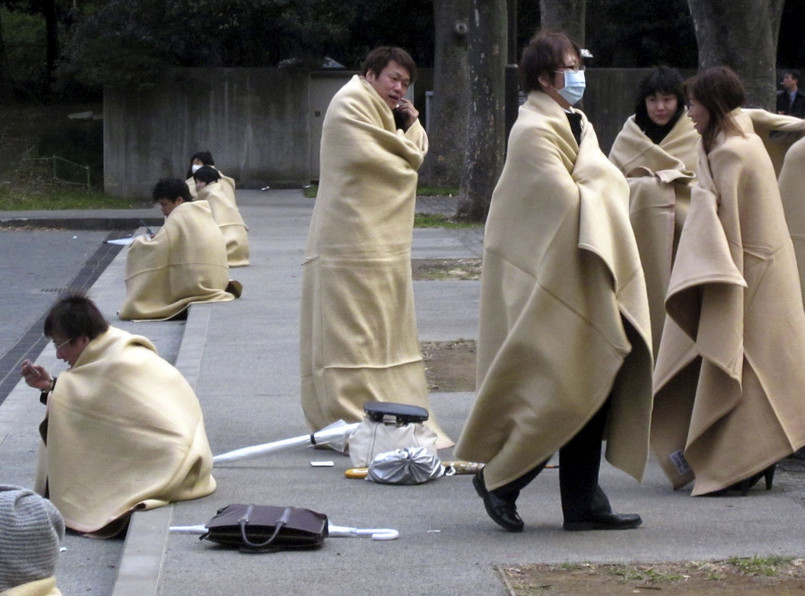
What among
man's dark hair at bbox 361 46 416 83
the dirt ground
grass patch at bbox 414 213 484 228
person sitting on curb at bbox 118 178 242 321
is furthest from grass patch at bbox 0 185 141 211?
the dirt ground

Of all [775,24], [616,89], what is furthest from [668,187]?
[616,89]

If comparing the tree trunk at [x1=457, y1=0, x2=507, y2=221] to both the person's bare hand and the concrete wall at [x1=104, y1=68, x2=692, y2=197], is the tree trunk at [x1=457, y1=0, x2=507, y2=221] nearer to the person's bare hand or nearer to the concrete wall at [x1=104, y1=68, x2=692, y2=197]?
the concrete wall at [x1=104, y1=68, x2=692, y2=197]

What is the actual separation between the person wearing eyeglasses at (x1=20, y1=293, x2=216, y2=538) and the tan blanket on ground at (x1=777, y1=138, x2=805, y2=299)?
304 centimetres

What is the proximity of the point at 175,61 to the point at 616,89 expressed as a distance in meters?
9.39

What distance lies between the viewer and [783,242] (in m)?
5.71

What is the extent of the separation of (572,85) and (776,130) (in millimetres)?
2138

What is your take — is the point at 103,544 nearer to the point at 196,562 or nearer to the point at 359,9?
the point at 196,562

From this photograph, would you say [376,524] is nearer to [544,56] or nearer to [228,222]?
[544,56]

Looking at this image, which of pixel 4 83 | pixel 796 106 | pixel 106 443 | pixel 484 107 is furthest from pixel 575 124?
pixel 4 83

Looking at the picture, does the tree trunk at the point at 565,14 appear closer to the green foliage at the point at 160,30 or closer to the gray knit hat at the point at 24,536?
the green foliage at the point at 160,30

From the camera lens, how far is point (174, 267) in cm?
1208

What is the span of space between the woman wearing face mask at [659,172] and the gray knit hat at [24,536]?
4.08 meters

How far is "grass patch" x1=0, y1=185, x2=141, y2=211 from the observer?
78.6ft

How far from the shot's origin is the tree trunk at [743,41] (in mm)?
9961
